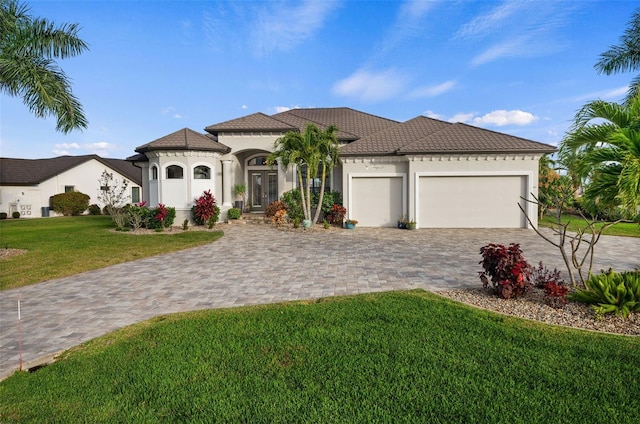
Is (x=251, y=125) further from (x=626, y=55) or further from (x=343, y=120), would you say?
(x=626, y=55)

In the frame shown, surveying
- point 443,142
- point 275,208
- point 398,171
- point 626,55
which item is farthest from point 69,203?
point 626,55

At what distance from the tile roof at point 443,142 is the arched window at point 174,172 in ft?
27.7

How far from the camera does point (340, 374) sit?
3531 mm

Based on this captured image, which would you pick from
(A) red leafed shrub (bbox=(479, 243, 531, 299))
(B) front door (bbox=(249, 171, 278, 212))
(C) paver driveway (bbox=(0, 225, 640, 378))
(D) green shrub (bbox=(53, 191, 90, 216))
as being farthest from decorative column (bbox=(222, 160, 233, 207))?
(D) green shrub (bbox=(53, 191, 90, 216))

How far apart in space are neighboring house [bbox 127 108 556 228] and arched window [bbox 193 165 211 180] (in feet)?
0.16

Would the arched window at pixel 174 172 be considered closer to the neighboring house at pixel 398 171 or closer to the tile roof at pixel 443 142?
the neighboring house at pixel 398 171

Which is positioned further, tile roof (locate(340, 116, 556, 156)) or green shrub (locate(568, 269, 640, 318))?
tile roof (locate(340, 116, 556, 156))

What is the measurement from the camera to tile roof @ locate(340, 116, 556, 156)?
51.7 feet

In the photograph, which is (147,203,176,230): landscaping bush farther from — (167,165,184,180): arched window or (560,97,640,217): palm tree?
(560,97,640,217): palm tree

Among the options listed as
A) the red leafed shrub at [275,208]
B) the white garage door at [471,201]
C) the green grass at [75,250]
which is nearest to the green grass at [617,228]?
the white garage door at [471,201]

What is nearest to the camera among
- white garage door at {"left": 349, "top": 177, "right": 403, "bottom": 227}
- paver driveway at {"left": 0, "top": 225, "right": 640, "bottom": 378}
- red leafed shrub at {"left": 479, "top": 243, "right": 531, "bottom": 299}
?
paver driveway at {"left": 0, "top": 225, "right": 640, "bottom": 378}

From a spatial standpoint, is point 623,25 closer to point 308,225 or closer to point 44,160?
point 308,225

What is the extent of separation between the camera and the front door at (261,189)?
858 inches

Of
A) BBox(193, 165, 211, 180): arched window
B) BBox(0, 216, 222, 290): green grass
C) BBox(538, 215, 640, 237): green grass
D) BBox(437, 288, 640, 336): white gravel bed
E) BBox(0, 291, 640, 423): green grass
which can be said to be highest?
BBox(193, 165, 211, 180): arched window
